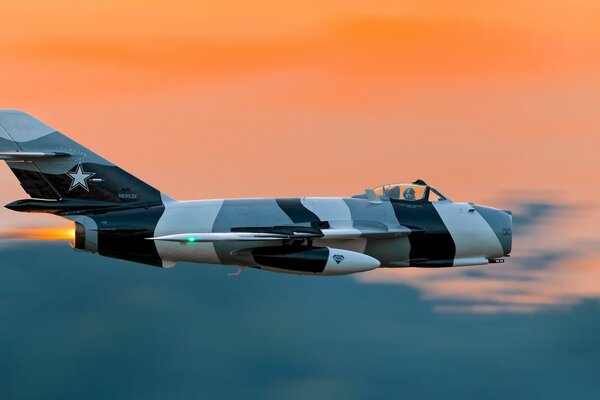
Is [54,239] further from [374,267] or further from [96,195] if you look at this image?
[374,267]

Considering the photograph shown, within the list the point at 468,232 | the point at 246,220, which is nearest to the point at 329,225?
the point at 246,220

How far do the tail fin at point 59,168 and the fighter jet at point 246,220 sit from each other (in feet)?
0.10

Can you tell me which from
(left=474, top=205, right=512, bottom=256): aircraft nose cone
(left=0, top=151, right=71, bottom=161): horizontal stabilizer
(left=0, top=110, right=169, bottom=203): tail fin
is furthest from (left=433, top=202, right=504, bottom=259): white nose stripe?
(left=0, top=151, right=71, bottom=161): horizontal stabilizer

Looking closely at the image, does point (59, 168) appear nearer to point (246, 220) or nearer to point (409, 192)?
point (246, 220)

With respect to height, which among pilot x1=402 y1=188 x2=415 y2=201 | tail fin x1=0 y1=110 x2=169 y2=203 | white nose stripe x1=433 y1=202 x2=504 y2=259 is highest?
tail fin x1=0 y1=110 x2=169 y2=203

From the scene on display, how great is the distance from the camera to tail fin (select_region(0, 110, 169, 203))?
41.3 metres

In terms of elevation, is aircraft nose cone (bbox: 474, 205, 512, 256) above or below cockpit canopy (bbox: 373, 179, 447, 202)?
below

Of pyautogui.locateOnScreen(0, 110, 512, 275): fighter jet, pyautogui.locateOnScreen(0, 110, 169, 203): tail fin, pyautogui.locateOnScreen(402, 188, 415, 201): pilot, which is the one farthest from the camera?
pyautogui.locateOnScreen(402, 188, 415, 201): pilot

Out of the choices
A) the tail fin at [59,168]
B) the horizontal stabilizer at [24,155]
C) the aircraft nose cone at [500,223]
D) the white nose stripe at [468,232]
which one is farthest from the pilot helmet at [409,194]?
the horizontal stabilizer at [24,155]

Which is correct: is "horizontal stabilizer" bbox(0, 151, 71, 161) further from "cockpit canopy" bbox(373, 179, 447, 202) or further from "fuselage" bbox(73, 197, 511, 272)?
"cockpit canopy" bbox(373, 179, 447, 202)

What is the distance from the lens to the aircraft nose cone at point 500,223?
42.1 meters

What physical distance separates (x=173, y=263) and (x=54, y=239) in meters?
3.96

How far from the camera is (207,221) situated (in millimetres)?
40688

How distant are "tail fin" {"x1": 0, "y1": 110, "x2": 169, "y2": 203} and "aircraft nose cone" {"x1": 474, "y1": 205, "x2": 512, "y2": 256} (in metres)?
10.6
